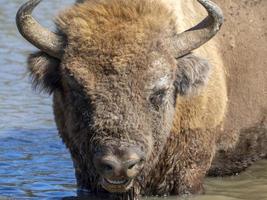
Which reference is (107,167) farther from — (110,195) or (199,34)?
(199,34)

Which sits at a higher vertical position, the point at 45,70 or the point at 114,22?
the point at 114,22

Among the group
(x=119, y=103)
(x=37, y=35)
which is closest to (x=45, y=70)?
(x=37, y=35)

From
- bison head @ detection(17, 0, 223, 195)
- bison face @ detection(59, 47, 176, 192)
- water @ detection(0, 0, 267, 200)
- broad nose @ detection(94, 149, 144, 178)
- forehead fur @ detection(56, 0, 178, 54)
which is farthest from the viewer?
water @ detection(0, 0, 267, 200)

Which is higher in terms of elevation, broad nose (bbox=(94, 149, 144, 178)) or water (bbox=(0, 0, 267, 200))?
broad nose (bbox=(94, 149, 144, 178))

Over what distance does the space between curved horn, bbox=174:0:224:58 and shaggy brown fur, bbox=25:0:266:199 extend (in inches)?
3.6

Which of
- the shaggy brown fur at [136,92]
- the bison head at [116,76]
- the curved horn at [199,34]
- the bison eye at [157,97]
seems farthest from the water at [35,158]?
the curved horn at [199,34]

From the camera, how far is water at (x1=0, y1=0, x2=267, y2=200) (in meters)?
9.88

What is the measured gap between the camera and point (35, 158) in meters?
11.1

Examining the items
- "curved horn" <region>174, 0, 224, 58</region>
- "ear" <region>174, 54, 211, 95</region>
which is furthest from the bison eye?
"curved horn" <region>174, 0, 224, 58</region>

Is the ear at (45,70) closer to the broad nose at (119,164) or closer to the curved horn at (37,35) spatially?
the curved horn at (37,35)

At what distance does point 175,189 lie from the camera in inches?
371

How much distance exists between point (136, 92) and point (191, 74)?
715mm

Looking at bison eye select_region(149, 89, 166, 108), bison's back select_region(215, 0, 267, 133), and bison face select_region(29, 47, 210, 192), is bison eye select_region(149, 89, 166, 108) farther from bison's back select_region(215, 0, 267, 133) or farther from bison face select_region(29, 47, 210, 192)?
bison's back select_region(215, 0, 267, 133)

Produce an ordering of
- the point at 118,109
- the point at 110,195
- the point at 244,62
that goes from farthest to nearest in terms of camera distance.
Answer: the point at 244,62 < the point at 110,195 < the point at 118,109
